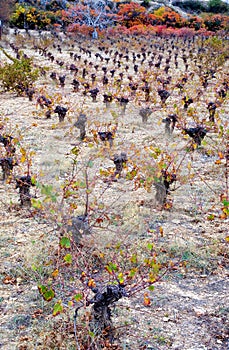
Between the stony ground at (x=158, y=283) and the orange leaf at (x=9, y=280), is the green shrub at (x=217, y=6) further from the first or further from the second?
the orange leaf at (x=9, y=280)

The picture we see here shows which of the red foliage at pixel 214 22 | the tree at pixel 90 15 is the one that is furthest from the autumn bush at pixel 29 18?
the red foliage at pixel 214 22

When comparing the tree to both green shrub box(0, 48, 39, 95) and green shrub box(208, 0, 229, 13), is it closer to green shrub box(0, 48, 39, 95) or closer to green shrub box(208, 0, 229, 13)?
green shrub box(208, 0, 229, 13)

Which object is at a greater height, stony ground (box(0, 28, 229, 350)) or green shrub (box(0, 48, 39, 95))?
green shrub (box(0, 48, 39, 95))

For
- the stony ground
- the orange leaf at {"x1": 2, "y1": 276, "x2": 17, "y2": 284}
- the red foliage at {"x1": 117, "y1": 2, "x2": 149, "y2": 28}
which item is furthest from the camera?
the red foliage at {"x1": 117, "y1": 2, "x2": 149, "y2": 28}

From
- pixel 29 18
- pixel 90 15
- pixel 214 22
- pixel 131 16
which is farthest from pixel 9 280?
pixel 214 22

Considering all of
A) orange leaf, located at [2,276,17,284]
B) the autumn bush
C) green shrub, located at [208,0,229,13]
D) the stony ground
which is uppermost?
green shrub, located at [208,0,229,13]

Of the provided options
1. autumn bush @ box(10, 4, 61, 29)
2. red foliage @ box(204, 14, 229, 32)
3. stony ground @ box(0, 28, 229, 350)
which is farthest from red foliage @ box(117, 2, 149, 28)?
Answer: stony ground @ box(0, 28, 229, 350)

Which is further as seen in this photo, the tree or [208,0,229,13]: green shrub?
[208,0,229,13]: green shrub

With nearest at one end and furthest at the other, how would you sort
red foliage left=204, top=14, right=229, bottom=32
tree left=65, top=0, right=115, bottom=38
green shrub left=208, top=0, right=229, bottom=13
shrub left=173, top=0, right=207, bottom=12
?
tree left=65, top=0, right=115, bottom=38, red foliage left=204, top=14, right=229, bottom=32, green shrub left=208, top=0, right=229, bottom=13, shrub left=173, top=0, right=207, bottom=12

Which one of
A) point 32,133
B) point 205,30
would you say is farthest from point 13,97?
point 205,30

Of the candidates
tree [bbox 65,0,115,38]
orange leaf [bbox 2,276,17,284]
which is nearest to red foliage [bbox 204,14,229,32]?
tree [bbox 65,0,115,38]

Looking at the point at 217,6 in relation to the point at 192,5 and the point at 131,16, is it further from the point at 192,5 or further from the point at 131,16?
the point at 131,16

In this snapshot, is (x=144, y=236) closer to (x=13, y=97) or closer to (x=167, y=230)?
(x=167, y=230)

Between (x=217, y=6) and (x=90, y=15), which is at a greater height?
(x=217, y=6)
